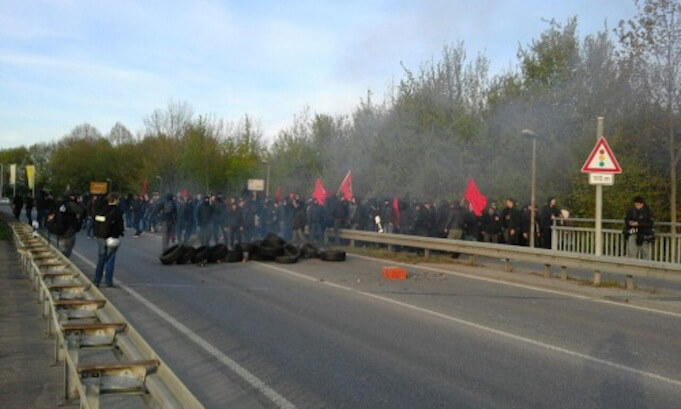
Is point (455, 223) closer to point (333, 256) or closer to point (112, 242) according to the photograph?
point (333, 256)

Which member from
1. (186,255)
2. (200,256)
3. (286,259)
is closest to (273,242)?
(286,259)

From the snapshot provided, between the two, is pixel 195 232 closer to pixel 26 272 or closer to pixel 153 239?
pixel 153 239

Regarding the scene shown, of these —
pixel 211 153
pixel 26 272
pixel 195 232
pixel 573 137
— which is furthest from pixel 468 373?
pixel 211 153

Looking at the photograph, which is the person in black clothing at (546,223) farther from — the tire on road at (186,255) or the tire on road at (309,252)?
the tire on road at (186,255)

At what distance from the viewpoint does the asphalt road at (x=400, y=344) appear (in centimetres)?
704

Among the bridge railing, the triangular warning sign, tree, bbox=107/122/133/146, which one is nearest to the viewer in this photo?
the triangular warning sign

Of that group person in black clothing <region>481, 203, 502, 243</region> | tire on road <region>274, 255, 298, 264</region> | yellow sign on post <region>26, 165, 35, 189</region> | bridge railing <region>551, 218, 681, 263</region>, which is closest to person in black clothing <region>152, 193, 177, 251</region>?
tire on road <region>274, 255, 298, 264</region>

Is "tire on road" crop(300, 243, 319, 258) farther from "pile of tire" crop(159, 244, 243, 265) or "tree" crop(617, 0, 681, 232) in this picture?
"tree" crop(617, 0, 681, 232)

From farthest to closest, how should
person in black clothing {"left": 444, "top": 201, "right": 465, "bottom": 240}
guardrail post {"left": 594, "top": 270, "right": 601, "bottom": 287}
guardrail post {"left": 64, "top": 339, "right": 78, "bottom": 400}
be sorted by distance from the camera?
person in black clothing {"left": 444, "top": 201, "right": 465, "bottom": 240} < guardrail post {"left": 594, "top": 270, "right": 601, "bottom": 287} < guardrail post {"left": 64, "top": 339, "right": 78, "bottom": 400}

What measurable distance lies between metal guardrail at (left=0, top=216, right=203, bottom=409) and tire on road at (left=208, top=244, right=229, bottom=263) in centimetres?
881

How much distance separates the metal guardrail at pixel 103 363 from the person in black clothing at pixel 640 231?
11.5 metres

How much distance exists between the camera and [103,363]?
567 centimetres

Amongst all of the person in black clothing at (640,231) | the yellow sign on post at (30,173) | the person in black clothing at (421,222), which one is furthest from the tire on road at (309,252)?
the yellow sign on post at (30,173)

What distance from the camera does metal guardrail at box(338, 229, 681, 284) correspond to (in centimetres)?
1391
